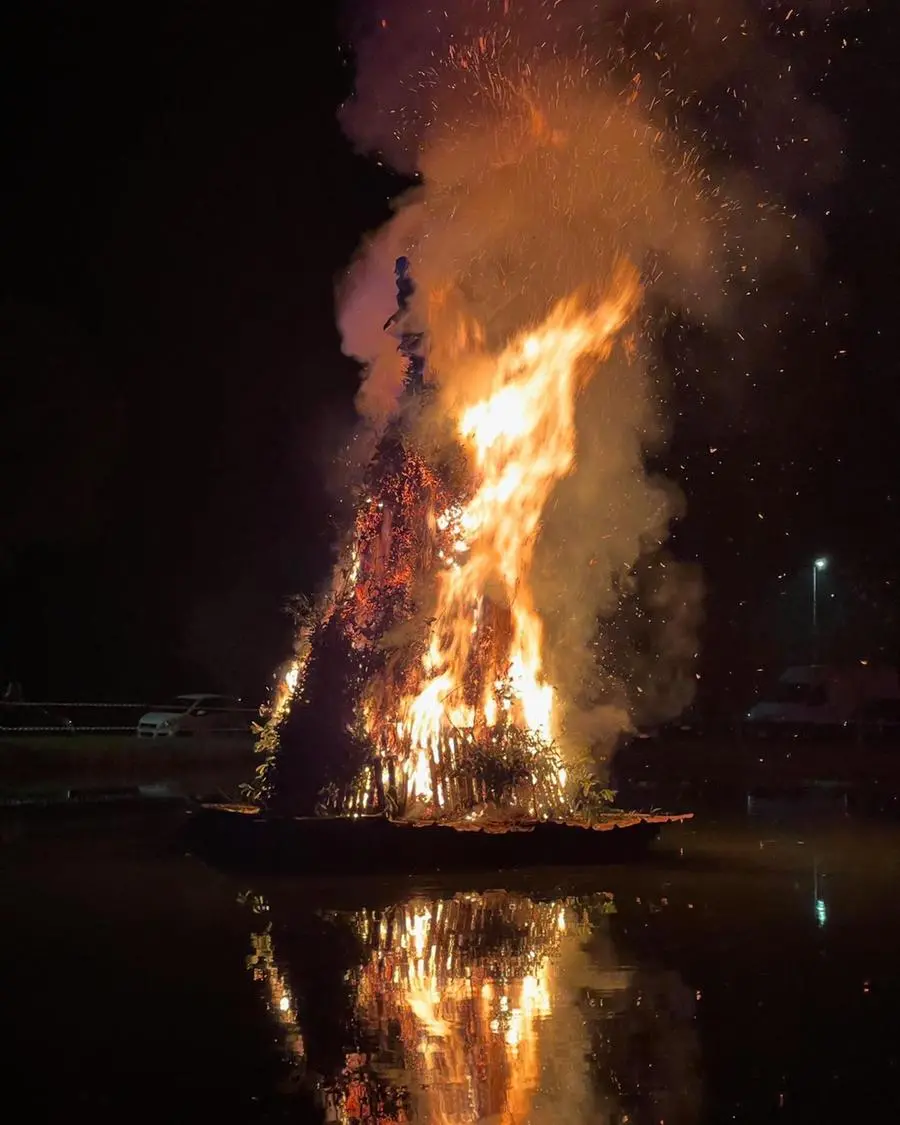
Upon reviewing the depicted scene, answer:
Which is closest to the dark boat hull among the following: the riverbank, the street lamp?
the riverbank

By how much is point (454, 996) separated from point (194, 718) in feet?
83.3

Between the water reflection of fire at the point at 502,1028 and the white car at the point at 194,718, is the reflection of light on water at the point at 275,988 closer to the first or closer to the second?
the water reflection of fire at the point at 502,1028

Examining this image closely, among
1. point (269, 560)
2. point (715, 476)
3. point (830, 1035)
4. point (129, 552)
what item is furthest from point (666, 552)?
point (830, 1035)

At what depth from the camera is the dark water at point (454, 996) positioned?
19.9 feet

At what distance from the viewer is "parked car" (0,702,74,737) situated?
97.1 ft

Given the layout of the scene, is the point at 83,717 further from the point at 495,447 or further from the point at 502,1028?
the point at 502,1028

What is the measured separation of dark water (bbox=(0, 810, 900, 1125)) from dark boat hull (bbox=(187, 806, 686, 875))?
636 millimetres

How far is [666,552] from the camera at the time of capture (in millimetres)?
31406

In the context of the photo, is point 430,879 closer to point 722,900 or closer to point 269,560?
point 722,900

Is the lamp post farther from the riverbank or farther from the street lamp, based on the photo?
the riverbank

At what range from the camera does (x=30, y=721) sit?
31.6 metres

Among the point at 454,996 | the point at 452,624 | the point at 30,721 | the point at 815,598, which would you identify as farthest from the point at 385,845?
the point at 815,598

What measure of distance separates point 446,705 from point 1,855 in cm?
467

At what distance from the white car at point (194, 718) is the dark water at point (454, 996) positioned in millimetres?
A: 19373
